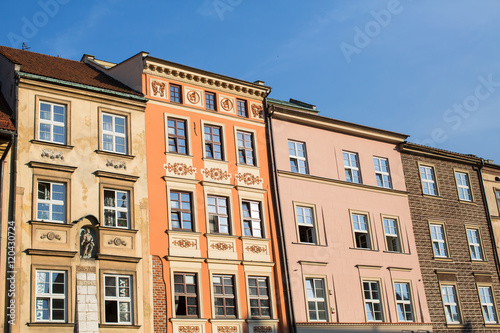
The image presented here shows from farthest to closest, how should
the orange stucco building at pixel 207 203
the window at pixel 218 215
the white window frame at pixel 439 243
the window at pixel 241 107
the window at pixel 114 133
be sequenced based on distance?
the white window frame at pixel 439 243
the window at pixel 241 107
the window at pixel 218 215
the window at pixel 114 133
the orange stucco building at pixel 207 203

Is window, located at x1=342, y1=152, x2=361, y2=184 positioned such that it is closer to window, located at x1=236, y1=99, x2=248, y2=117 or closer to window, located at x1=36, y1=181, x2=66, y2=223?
Result: window, located at x1=236, y1=99, x2=248, y2=117

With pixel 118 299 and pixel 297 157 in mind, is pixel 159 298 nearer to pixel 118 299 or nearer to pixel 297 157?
pixel 118 299

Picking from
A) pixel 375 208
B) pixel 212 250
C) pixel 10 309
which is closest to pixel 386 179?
pixel 375 208

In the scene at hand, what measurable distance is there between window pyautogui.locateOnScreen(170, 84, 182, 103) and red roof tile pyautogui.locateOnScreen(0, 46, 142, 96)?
1643 mm

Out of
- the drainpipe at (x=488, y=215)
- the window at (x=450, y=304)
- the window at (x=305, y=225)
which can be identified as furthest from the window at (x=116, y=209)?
the drainpipe at (x=488, y=215)

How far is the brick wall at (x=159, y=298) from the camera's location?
24.5 m

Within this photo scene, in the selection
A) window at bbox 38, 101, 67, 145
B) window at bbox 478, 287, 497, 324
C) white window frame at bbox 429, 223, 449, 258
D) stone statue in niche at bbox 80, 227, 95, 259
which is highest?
window at bbox 38, 101, 67, 145

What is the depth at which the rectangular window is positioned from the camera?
28.1m

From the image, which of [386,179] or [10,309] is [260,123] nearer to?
[386,179]

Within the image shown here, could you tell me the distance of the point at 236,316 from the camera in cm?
2688

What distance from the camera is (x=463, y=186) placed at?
38.5m

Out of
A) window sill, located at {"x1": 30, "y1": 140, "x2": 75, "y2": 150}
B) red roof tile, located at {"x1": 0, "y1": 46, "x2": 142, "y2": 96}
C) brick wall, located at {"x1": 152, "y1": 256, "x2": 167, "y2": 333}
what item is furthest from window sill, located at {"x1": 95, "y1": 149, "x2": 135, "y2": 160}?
brick wall, located at {"x1": 152, "y1": 256, "x2": 167, "y2": 333}

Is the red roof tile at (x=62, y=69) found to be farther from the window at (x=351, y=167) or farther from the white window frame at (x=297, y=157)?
the window at (x=351, y=167)

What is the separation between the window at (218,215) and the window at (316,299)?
4.62m
